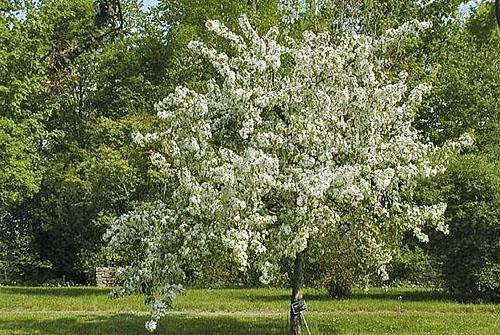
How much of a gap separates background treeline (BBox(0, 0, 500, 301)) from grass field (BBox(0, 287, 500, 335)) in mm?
900

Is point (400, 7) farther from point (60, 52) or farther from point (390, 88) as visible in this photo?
point (60, 52)

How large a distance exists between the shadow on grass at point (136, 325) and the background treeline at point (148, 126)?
1.13 m

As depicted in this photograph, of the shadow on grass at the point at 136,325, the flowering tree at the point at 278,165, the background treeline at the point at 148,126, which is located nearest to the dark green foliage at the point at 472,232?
the background treeline at the point at 148,126

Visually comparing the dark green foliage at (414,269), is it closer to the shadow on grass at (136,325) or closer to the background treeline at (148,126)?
the background treeline at (148,126)

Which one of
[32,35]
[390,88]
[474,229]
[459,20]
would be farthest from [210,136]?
[459,20]

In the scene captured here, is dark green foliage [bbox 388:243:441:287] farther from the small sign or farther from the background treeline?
the small sign

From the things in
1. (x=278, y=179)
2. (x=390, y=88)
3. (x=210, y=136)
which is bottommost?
(x=278, y=179)

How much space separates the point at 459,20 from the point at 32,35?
19.7 meters

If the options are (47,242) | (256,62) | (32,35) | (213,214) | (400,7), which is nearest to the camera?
(213,214)

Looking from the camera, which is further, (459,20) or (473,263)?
(459,20)

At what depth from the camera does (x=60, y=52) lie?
8.22 m

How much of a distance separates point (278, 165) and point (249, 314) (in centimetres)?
A: 666

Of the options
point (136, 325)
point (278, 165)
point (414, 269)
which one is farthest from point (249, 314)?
point (414, 269)

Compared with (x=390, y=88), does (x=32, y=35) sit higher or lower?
higher
